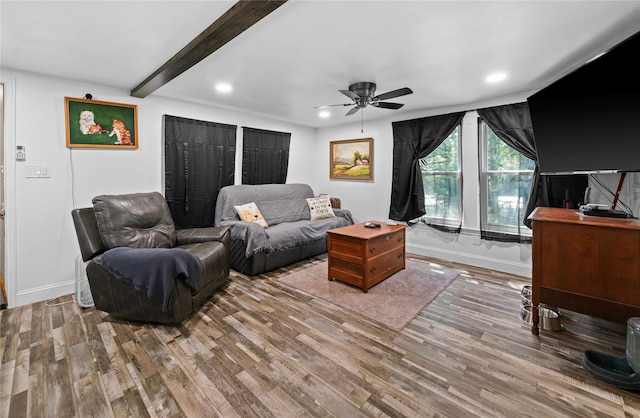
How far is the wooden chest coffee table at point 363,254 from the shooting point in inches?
118

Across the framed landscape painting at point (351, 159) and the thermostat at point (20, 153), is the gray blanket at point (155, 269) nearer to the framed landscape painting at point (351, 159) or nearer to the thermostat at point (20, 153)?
the thermostat at point (20, 153)

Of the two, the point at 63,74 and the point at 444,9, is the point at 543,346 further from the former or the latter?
the point at 63,74

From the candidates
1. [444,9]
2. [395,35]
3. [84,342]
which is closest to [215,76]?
[395,35]

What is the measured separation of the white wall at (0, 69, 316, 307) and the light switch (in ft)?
0.10

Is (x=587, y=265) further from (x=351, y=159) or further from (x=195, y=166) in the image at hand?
(x=195, y=166)

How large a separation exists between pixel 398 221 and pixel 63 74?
177 inches

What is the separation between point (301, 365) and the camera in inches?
72.5

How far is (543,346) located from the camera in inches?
80.0

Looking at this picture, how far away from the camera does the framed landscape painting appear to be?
4969 millimetres

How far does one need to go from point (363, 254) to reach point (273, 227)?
1.57 m

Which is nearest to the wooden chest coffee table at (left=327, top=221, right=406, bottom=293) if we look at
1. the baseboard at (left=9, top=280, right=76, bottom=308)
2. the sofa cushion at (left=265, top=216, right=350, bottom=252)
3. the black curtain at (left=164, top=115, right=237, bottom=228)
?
the sofa cushion at (left=265, top=216, right=350, bottom=252)

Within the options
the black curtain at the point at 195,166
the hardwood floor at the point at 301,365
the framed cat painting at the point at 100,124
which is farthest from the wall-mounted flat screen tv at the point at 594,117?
the framed cat painting at the point at 100,124

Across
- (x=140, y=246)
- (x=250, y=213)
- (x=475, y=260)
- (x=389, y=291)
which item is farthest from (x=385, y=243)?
(x=140, y=246)

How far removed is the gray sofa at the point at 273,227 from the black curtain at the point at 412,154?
92 cm
